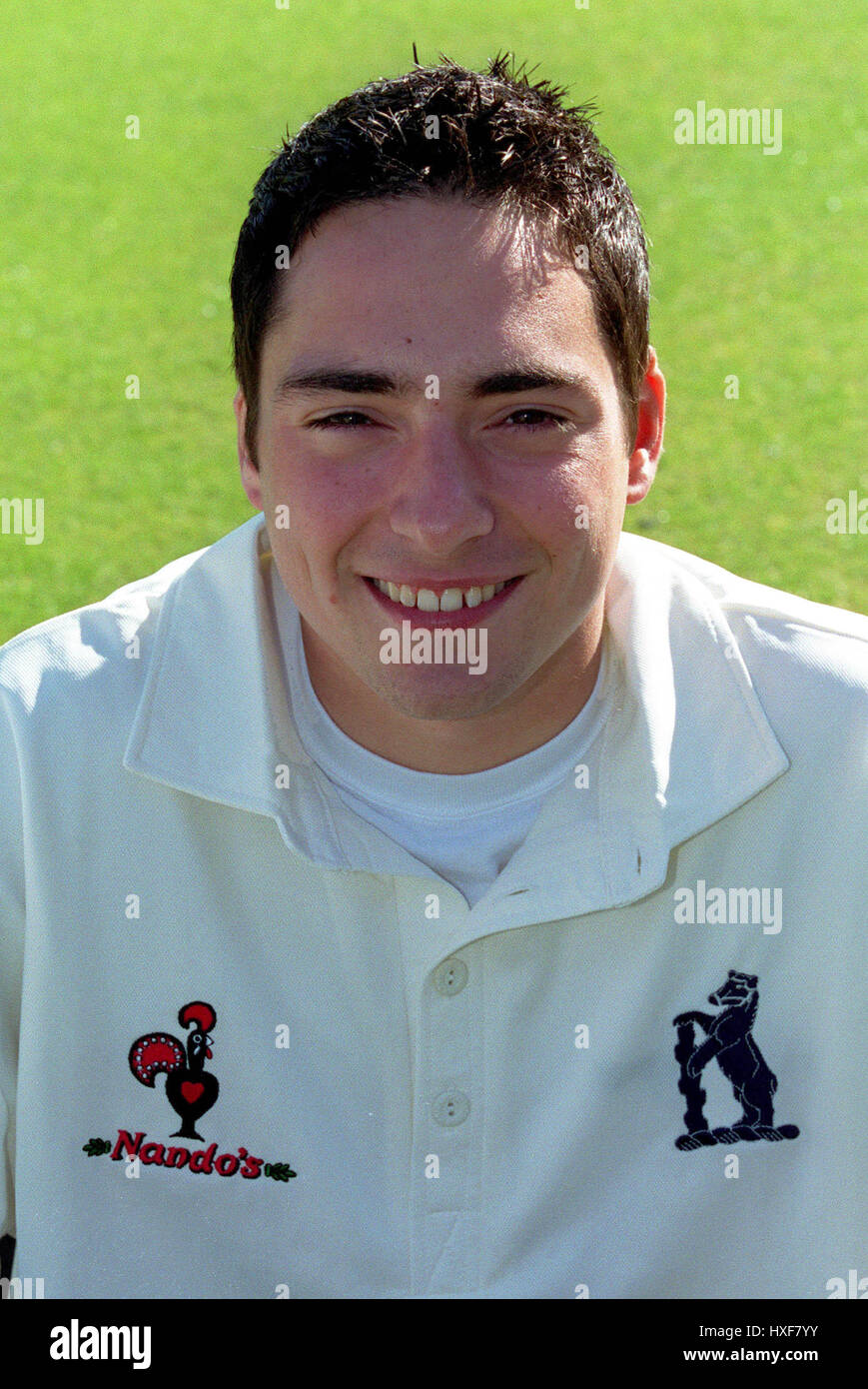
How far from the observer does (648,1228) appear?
1.74m

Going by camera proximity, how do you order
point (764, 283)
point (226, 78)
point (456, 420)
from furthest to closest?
point (226, 78), point (764, 283), point (456, 420)

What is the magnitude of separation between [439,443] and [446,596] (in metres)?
0.17

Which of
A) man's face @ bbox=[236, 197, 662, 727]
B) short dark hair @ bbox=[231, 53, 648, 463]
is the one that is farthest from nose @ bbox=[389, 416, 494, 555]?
short dark hair @ bbox=[231, 53, 648, 463]

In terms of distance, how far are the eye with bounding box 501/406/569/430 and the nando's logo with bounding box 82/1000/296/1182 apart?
738mm

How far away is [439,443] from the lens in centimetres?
156

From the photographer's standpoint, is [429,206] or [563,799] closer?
[429,206]

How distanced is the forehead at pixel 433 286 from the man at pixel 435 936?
0.05 metres

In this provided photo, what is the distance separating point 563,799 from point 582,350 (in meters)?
0.50

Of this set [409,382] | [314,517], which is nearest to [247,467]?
[314,517]

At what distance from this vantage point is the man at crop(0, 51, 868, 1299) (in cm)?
170

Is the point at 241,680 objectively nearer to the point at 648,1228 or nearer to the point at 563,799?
the point at 563,799

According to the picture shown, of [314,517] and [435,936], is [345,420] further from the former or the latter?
[435,936]

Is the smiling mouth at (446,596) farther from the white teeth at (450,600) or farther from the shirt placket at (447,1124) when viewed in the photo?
the shirt placket at (447,1124)

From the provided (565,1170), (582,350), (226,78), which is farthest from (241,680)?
(226,78)
